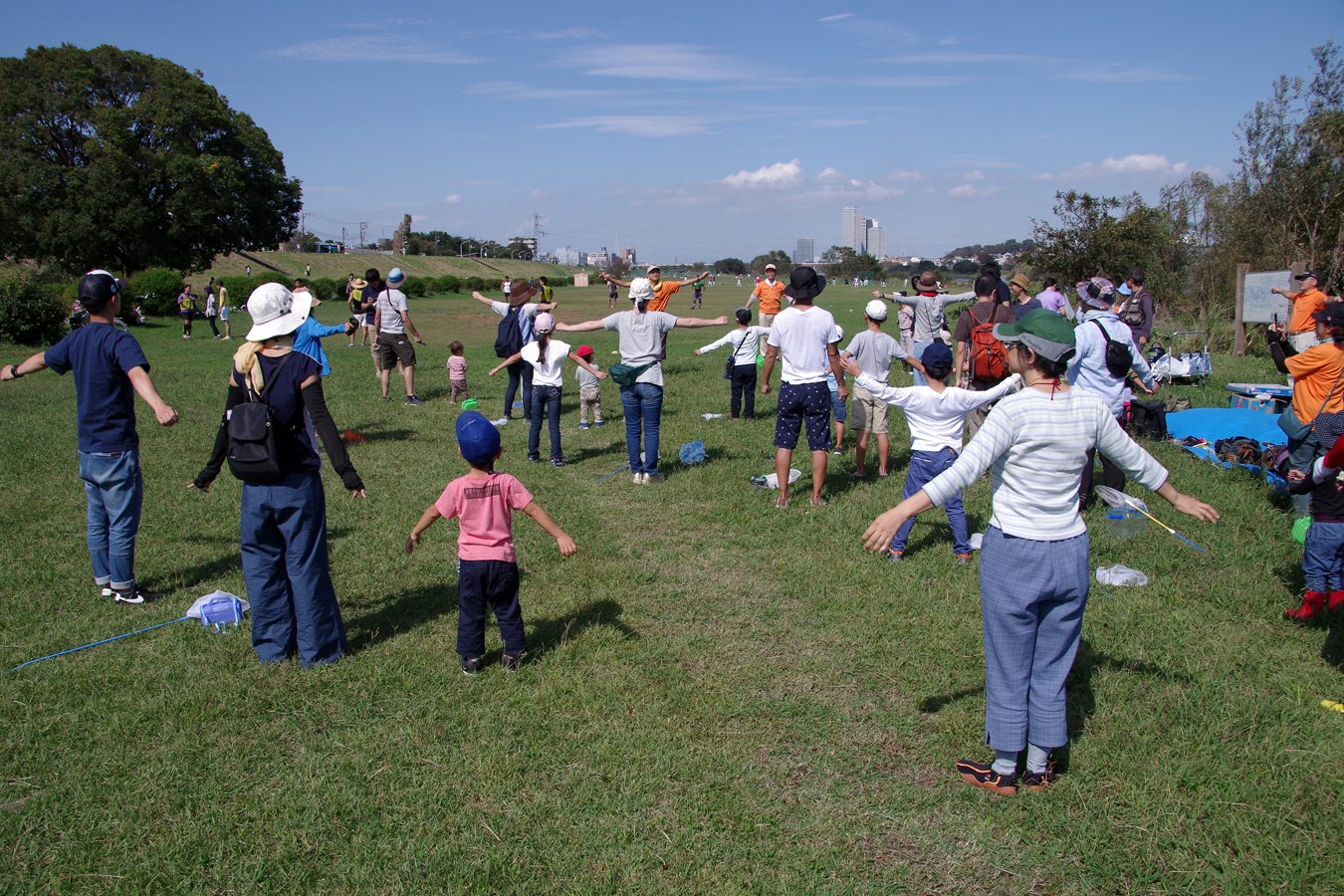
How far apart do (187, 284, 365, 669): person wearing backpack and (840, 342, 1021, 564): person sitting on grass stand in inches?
155

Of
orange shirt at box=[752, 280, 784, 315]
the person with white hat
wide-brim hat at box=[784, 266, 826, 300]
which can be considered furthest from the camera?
orange shirt at box=[752, 280, 784, 315]

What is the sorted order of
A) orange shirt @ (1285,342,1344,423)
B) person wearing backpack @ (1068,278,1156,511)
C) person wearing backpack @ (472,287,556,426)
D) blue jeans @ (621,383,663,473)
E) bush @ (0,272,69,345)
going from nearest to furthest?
orange shirt @ (1285,342,1344,423), person wearing backpack @ (1068,278,1156,511), blue jeans @ (621,383,663,473), person wearing backpack @ (472,287,556,426), bush @ (0,272,69,345)

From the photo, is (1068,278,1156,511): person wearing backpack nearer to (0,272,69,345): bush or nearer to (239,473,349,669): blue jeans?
(239,473,349,669): blue jeans

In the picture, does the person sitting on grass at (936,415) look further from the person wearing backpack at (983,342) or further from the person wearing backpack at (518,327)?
the person wearing backpack at (518,327)

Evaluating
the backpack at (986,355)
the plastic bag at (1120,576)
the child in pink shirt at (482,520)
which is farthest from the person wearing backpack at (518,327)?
the plastic bag at (1120,576)

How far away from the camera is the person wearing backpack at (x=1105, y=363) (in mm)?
6980

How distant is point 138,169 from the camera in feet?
142

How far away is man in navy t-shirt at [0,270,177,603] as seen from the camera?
18.3 ft

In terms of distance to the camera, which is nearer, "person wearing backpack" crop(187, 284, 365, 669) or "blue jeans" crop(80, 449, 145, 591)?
"person wearing backpack" crop(187, 284, 365, 669)

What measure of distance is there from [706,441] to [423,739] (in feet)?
24.4

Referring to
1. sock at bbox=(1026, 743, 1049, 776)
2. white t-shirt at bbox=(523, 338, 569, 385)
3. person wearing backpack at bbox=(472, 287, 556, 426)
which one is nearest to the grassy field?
sock at bbox=(1026, 743, 1049, 776)

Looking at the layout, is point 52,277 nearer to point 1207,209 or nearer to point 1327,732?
point 1327,732

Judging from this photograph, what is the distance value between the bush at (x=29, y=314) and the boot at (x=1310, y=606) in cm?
2761

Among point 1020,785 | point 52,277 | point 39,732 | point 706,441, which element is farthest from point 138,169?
point 1020,785
